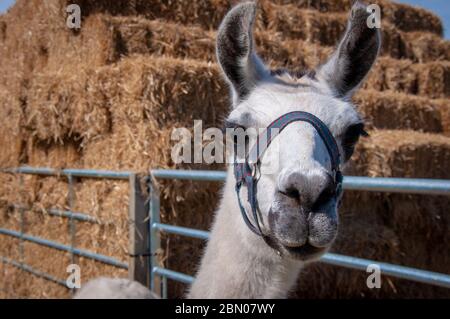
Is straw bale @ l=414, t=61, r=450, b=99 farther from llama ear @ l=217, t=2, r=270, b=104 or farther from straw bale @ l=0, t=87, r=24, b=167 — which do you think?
llama ear @ l=217, t=2, r=270, b=104

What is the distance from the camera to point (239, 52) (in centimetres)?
214

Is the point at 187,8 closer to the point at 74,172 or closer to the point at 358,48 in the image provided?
the point at 74,172

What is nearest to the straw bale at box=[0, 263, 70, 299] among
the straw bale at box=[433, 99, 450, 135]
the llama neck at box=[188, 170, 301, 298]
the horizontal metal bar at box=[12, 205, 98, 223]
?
the horizontal metal bar at box=[12, 205, 98, 223]

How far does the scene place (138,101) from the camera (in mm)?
4531

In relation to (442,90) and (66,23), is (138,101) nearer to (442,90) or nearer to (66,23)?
(66,23)

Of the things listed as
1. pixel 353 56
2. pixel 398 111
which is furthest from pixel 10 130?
pixel 353 56

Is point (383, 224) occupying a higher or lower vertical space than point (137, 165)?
lower

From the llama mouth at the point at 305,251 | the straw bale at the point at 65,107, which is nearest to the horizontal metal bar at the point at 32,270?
the straw bale at the point at 65,107

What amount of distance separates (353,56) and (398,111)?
5039 mm

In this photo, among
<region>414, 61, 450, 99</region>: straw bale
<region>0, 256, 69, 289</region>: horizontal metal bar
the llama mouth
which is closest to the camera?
the llama mouth

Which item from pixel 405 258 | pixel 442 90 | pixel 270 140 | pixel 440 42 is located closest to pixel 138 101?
pixel 270 140

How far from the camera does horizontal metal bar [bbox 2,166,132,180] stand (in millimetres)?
4020
